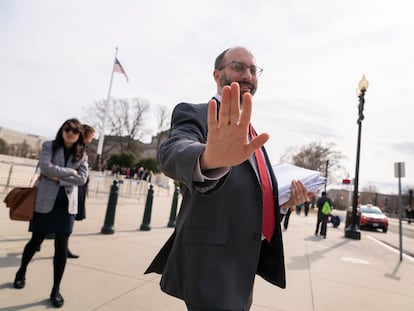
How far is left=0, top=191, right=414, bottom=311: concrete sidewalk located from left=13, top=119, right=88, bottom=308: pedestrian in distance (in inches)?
13.8

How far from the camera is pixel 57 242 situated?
305 cm

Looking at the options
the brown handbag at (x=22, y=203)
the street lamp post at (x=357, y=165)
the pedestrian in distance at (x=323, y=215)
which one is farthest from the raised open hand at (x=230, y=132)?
the street lamp post at (x=357, y=165)

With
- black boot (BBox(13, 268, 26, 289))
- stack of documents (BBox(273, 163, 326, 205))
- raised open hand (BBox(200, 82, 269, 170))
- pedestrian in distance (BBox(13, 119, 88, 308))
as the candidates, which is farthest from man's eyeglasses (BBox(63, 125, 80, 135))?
raised open hand (BBox(200, 82, 269, 170))

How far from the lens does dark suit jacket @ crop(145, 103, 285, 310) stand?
1.26 meters

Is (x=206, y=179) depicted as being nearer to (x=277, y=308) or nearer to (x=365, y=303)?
(x=277, y=308)

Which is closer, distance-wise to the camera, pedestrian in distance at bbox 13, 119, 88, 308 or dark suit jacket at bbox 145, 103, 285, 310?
dark suit jacket at bbox 145, 103, 285, 310

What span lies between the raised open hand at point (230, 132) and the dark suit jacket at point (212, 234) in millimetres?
167

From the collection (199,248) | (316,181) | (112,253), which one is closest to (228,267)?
(199,248)

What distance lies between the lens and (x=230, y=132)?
99 cm

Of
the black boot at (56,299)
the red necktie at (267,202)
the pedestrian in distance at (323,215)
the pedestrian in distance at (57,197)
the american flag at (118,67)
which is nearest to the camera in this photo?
the red necktie at (267,202)

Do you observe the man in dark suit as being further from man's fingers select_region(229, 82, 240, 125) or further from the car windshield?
the car windshield

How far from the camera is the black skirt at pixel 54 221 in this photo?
3.11 m

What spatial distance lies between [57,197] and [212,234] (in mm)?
2520

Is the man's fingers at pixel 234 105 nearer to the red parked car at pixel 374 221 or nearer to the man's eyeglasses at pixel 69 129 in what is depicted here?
the man's eyeglasses at pixel 69 129
